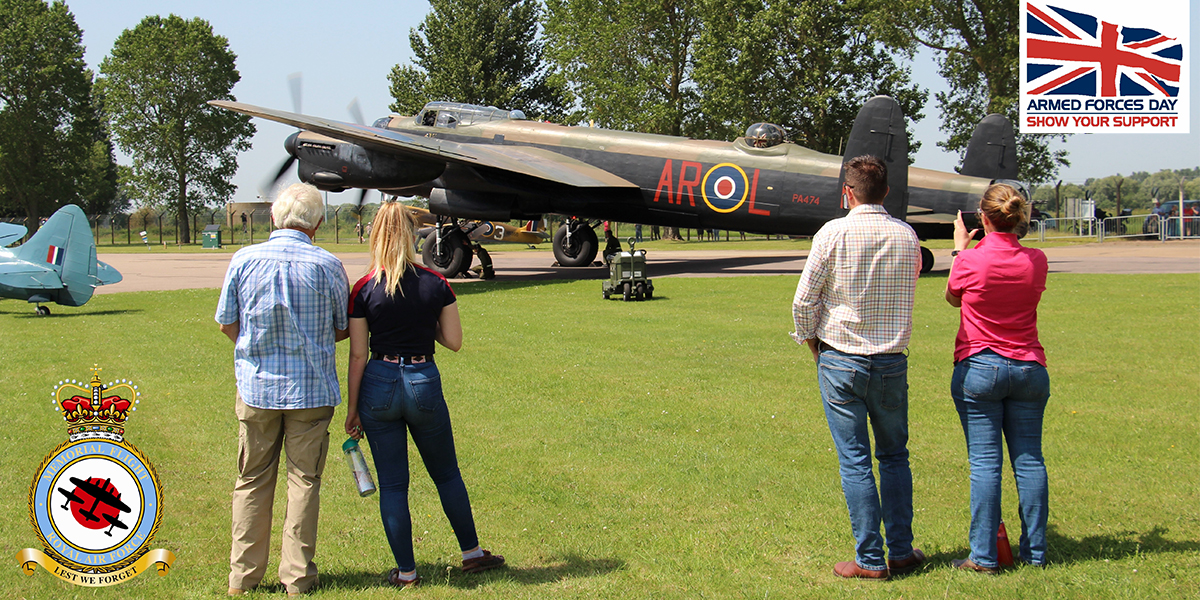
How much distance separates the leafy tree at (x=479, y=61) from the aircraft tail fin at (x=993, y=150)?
39.2 meters

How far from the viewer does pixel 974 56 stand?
143 ft

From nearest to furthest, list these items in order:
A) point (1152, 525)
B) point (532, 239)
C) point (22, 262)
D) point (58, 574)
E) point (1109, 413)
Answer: point (58, 574)
point (1152, 525)
point (1109, 413)
point (22, 262)
point (532, 239)

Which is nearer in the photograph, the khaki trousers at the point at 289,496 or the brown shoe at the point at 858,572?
the khaki trousers at the point at 289,496

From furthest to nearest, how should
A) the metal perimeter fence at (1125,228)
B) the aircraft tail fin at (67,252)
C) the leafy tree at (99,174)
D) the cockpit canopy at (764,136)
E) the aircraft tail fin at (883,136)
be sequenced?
the leafy tree at (99,174) → the metal perimeter fence at (1125,228) → the cockpit canopy at (764,136) → the aircraft tail fin at (883,136) → the aircraft tail fin at (67,252)

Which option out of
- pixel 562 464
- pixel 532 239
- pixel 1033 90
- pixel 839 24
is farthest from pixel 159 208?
pixel 562 464

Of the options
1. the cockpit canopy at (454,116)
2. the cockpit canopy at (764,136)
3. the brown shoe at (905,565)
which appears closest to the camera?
the brown shoe at (905,565)

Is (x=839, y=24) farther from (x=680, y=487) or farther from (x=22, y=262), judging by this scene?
(x=680, y=487)

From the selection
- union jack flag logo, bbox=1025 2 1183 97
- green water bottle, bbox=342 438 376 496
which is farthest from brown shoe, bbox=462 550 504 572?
union jack flag logo, bbox=1025 2 1183 97

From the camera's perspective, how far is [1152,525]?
196 inches

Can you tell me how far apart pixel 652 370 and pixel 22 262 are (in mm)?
12746

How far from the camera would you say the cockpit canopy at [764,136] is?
21.2 meters

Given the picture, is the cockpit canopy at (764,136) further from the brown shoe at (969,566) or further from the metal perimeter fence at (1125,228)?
the metal perimeter fence at (1125,228)

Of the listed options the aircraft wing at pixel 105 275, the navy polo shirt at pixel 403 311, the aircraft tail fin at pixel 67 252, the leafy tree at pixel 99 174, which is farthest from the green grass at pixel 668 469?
the leafy tree at pixel 99 174

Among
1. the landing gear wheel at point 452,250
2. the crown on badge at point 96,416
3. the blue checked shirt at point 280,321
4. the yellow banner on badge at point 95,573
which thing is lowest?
the yellow banner on badge at point 95,573
